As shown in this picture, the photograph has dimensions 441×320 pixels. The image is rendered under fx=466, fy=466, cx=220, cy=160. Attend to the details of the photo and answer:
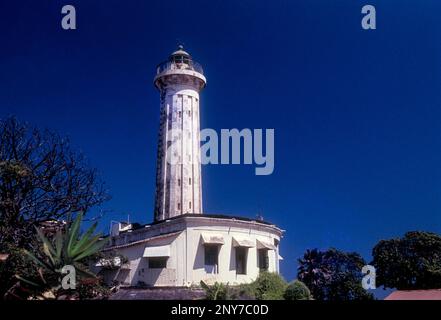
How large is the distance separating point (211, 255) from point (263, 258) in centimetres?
376

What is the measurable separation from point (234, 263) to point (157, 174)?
16821mm

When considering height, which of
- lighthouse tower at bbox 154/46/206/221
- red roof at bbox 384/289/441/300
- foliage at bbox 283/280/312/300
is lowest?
red roof at bbox 384/289/441/300

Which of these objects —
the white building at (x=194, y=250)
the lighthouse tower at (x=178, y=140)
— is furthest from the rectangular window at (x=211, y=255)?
the lighthouse tower at (x=178, y=140)

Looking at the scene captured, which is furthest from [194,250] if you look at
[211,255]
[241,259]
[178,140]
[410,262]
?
[410,262]

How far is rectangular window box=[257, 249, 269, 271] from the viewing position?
94.7ft

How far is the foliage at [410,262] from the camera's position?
3919 centimetres

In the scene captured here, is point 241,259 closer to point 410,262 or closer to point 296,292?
point 296,292

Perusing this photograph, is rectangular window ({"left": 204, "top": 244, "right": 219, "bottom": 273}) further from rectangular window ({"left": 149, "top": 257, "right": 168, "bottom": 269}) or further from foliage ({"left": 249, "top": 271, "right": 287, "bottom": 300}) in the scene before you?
foliage ({"left": 249, "top": 271, "right": 287, "bottom": 300})

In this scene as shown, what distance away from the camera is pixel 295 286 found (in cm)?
2016

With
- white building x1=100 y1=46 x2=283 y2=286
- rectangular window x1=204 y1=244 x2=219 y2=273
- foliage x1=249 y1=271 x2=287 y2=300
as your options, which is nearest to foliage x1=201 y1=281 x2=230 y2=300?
foliage x1=249 y1=271 x2=287 y2=300

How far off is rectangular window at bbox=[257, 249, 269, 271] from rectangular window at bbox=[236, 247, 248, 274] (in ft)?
3.67

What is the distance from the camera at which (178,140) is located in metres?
41.3
